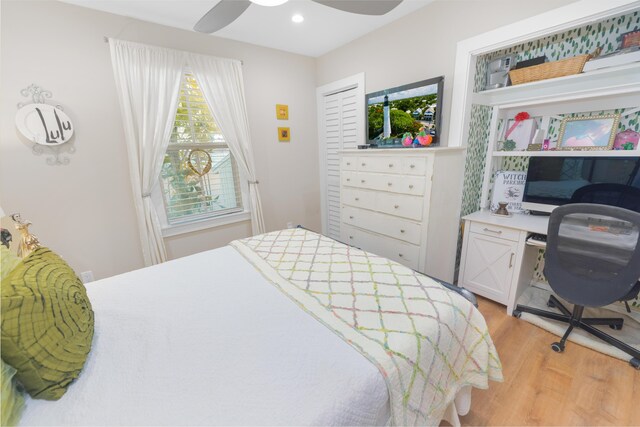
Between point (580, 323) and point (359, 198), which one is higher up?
point (359, 198)

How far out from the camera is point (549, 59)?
2064mm

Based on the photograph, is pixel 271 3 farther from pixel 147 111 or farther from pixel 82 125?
pixel 82 125

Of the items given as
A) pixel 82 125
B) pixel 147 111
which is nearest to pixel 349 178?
pixel 147 111

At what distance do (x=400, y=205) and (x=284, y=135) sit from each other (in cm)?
174

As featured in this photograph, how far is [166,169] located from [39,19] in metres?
1.29

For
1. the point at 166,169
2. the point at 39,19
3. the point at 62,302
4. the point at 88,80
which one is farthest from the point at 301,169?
the point at 62,302

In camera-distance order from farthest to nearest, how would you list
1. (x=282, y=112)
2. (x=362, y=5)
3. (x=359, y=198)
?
(x=282, y=112) < (x=359, y=198) < (x=362, y=5)

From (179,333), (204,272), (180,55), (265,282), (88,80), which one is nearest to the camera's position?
(179,333)

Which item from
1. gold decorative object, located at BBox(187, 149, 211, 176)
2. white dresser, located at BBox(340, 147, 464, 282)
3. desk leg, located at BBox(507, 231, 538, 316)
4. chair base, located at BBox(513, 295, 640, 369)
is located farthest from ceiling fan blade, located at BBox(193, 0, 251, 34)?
chair base, located at BBox(513, 295, 640, 369)

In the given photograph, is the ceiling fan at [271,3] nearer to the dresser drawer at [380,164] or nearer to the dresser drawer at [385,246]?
the dresser drawer at [380,164]

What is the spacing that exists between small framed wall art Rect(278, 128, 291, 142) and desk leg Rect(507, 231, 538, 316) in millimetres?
2551

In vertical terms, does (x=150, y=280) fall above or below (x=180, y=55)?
below

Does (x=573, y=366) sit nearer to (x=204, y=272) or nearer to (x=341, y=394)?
(x=341, y=394)

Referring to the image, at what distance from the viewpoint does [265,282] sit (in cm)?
142
